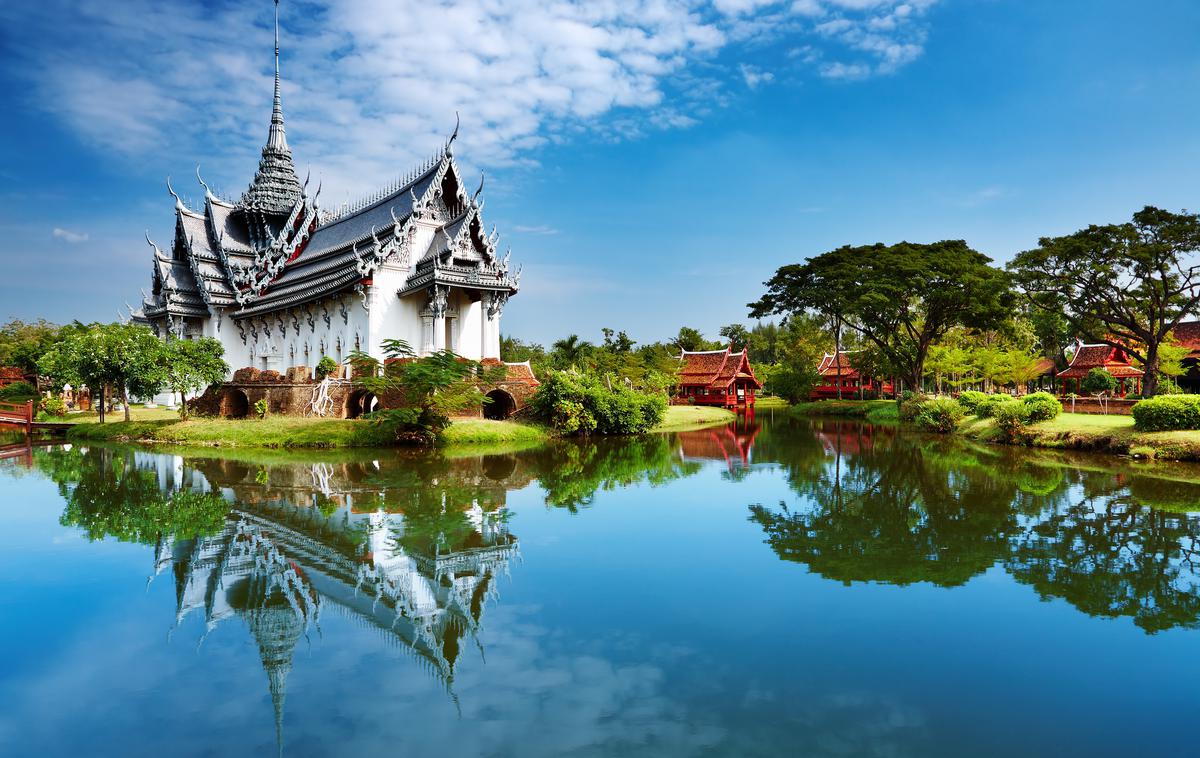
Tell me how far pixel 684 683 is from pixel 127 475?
13797mm

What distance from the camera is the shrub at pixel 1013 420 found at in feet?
63.3

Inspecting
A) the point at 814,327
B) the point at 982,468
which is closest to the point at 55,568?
the point at 982,468

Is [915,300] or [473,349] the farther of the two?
[915,300]

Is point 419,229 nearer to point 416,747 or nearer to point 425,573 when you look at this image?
point 425,573

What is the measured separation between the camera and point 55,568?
7.35 m

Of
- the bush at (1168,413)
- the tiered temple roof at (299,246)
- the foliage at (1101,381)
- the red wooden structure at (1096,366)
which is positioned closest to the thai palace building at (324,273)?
the tiered temple roof at (299,246)

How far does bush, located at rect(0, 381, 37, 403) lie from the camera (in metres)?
31.1

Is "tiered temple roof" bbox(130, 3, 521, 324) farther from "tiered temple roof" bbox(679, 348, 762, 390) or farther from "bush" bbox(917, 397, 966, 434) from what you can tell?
"tiered temple roof" bbox(679, 348, 762, 390)

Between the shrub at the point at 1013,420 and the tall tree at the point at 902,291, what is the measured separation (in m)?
10.3

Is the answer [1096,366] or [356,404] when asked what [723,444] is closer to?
[356,404]

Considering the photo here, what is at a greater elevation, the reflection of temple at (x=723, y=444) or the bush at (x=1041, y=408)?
the bush at (x=1041, y=408)

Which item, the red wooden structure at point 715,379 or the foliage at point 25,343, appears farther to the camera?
the red wooden structure at point 715,379

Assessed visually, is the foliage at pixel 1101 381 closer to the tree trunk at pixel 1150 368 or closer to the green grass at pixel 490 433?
the tree trunk at pixel 1150 368

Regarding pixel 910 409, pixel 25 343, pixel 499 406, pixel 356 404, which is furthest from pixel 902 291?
pixel 25 343
